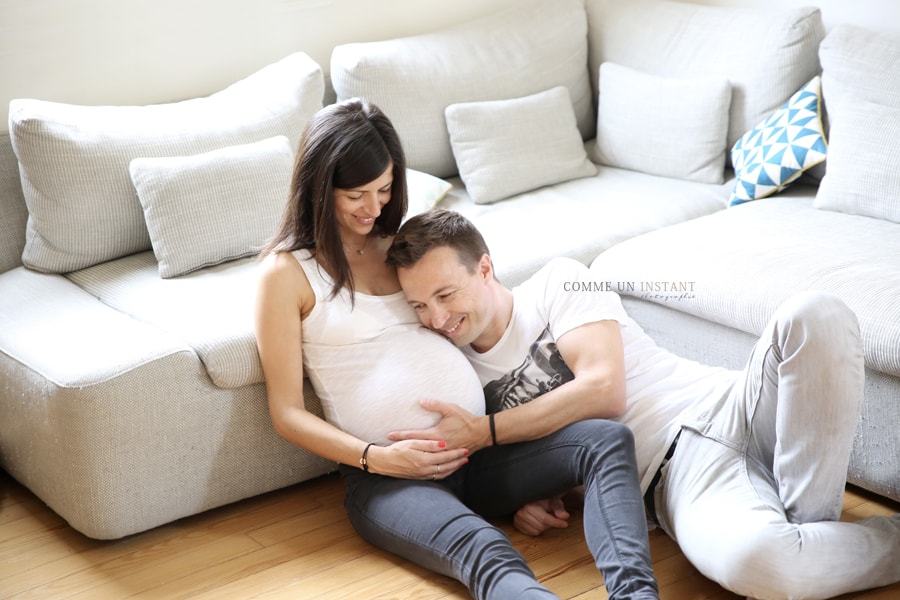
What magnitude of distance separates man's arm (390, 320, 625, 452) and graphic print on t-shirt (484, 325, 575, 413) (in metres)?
0.06

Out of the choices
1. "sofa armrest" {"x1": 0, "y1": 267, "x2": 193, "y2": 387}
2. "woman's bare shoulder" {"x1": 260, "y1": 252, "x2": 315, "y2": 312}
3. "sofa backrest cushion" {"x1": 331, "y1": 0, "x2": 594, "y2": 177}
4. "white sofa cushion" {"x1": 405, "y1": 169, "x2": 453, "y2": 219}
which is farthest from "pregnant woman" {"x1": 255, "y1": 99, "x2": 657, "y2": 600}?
"sofa backrest cushion" {"x1": 331, "y1": 0, "x2": 594, "y2": 177}

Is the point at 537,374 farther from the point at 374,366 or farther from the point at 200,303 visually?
the point at 200,303

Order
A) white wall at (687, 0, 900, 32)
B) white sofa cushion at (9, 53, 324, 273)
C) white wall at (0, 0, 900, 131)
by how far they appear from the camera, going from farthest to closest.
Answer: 1. white wall at (687, 0, 900, 32)
2. white wall at (0, 0, 900, 131)
3. white sofa cushion at (9, 53, 324, 273)

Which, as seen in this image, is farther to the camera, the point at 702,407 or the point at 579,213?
the point at 579,213

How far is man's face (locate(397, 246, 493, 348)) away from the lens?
208cm

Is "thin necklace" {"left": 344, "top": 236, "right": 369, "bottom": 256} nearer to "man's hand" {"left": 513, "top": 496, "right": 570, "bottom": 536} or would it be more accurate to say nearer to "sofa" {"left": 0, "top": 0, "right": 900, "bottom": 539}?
"sofa" {"left": 0, "top": 0, "right": 900, "bottom": 539}

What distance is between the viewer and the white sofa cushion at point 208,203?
2.58 m

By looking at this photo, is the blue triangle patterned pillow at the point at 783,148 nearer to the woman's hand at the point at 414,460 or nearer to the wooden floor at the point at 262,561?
the wooden floor at the point at 262,561

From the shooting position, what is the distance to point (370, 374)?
2113 millimetres

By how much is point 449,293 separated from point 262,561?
674 mm

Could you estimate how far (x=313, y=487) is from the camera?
245 cm

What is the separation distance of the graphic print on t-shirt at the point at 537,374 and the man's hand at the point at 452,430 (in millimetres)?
124

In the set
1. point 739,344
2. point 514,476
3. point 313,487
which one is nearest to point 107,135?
point 313,487

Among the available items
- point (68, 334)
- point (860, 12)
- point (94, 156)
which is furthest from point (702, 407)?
point (860, 12)
